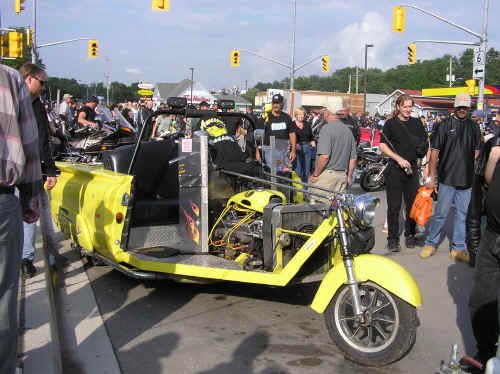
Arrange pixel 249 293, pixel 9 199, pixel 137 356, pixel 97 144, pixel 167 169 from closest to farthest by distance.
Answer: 1. pixel 9 199
2. pixel 137 356
3. pixel 249 293
4. pixel 167 169
5. pixel 97 144

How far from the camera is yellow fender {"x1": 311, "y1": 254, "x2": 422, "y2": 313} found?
350cm

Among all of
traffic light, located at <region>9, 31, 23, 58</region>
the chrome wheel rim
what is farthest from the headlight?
traffic light, located at <region>9, 31, 23, 58</region>

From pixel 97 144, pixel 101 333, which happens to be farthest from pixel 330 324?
pixel 97 144

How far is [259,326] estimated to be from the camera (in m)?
4.27

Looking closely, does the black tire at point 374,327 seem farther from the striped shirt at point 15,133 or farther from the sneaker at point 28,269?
the sneaker at point 28,269

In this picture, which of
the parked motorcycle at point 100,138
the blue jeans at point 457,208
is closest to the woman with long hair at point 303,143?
the parked motorcycle at point 100,138

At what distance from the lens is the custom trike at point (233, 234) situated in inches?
143

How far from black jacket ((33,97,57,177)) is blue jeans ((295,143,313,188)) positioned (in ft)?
22.0

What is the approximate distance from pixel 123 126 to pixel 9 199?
614cm

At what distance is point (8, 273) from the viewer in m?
2.76

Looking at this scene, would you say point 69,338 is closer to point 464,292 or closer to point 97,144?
point 464,292

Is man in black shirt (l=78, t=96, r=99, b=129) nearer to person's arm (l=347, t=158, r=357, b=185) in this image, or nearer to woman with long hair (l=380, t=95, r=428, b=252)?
person's arm (l=347, t=158, r=357, b=185)

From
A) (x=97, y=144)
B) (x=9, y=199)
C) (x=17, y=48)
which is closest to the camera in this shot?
(x=9, y=199)

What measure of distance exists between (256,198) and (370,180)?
8255 mm
